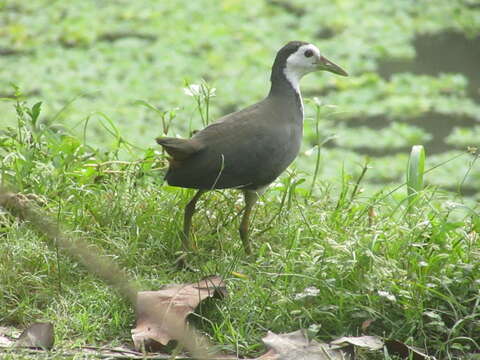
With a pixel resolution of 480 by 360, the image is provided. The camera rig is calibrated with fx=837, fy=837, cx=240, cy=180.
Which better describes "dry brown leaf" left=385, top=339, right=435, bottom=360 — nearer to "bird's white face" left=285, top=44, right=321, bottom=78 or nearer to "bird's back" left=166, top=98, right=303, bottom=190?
"bird's back" left=166, top=98, right=303, bottom=190

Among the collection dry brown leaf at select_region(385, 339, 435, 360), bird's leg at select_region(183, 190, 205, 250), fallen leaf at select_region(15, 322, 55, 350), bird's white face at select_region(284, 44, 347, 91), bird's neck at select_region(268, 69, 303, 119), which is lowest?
dry brown leaf at select_region(385, 339, 435, 360)

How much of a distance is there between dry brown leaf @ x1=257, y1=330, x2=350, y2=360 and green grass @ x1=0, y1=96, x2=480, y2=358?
89 millimetres

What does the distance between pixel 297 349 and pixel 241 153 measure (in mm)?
880

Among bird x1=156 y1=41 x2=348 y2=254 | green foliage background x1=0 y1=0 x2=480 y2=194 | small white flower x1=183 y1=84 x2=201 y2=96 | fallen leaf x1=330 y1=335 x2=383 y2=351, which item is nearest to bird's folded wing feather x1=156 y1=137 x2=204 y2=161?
bird x1=156 y1=41 x2=348 y2=254

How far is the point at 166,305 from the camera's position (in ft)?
8.84

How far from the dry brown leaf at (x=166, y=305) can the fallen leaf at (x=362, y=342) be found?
1.44 ft

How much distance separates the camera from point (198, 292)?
274cm

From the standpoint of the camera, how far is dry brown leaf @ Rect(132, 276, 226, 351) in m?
2.58

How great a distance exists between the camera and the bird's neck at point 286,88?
352cm

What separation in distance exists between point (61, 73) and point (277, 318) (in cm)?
483

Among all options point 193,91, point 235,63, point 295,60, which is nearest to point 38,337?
point 193,91

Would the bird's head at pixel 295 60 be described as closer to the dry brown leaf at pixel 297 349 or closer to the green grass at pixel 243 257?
the green grass at pixel 243 257

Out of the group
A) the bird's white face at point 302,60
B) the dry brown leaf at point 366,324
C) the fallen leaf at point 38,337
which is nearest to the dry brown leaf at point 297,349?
the dry brown leaf at point 366,324

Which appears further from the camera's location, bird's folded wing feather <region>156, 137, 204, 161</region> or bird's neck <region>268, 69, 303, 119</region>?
bird's neck <region>268, 69, 303, 119</region>
